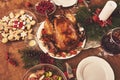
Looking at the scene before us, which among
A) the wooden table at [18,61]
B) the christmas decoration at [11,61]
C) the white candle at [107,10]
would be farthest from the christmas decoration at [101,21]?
the christmas decoration at [11,61]

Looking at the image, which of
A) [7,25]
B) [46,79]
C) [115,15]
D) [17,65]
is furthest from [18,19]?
[115,15]

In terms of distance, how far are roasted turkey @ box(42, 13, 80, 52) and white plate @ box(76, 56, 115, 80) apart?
0.10 metres

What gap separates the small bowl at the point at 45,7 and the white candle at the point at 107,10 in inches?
9.4

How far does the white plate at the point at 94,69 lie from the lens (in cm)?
120

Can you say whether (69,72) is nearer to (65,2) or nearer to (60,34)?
(60,34)

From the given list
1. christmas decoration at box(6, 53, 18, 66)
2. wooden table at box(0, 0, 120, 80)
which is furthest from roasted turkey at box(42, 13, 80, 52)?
christmas decoration at box(6, 53, 18, 66)

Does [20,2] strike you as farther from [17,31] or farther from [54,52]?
[54,52]

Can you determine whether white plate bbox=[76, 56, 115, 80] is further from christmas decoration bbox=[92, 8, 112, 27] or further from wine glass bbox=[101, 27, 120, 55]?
christmas decoration bbox=[92, 8, 112, 27]

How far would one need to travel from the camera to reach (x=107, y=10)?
1.26 metres

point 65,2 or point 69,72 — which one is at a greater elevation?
point 65,2

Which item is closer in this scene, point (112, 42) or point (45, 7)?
point (112, 42)

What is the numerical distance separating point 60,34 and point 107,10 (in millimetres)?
248

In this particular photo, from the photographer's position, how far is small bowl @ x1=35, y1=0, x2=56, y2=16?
1348 millimetres

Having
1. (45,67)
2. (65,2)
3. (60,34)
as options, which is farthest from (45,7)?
(45,67)
